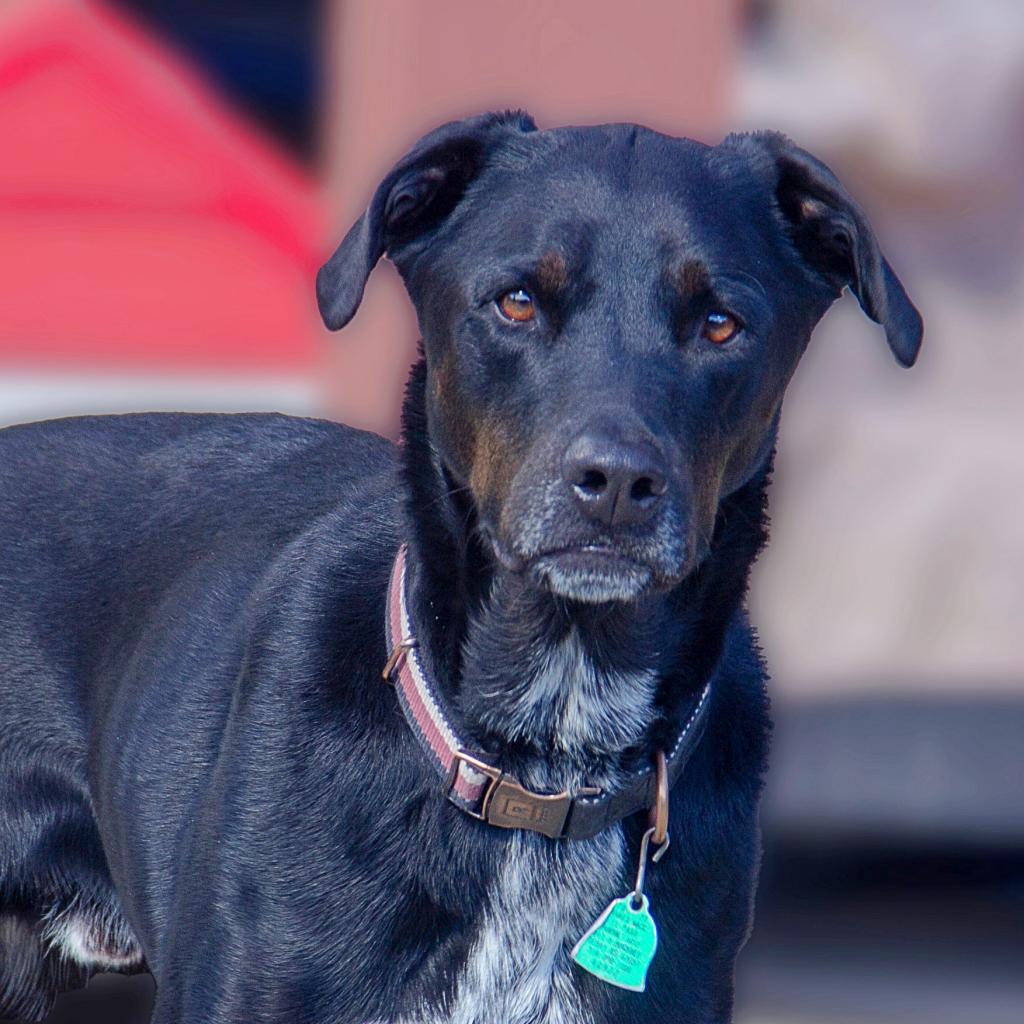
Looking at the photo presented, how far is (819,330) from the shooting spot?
527 cm

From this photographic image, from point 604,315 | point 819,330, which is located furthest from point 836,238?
point 819,330

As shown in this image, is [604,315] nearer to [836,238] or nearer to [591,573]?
[591,573]

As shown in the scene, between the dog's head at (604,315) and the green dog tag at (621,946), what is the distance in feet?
1.41

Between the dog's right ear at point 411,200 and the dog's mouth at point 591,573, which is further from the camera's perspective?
the dog's right ear at point 411,200

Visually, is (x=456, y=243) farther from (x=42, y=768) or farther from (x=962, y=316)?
(x=962, y=316)

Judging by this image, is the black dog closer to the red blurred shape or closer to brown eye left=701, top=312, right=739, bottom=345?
brown eye left=701, top=312, right=739, bottom=345

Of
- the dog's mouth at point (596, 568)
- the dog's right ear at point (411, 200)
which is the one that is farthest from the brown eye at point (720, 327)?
the dog's right ear at point (411, 200)

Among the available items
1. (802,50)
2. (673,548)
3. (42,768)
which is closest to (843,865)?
(802,50)

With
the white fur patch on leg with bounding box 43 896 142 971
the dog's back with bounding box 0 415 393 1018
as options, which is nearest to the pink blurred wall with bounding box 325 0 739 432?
the dog's back with bounding box 0 415 393 1018

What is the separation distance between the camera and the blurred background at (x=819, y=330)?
519 cm

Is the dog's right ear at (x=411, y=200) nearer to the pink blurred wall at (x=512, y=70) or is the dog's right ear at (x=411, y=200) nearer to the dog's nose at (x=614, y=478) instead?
the dog's nose at (x=614, y=478)

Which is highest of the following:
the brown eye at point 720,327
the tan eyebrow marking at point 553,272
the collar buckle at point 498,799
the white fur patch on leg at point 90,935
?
the tan eyebrow marking at point 553,272

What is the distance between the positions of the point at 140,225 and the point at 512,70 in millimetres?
1202

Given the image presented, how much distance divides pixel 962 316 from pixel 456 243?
292 centimetres
